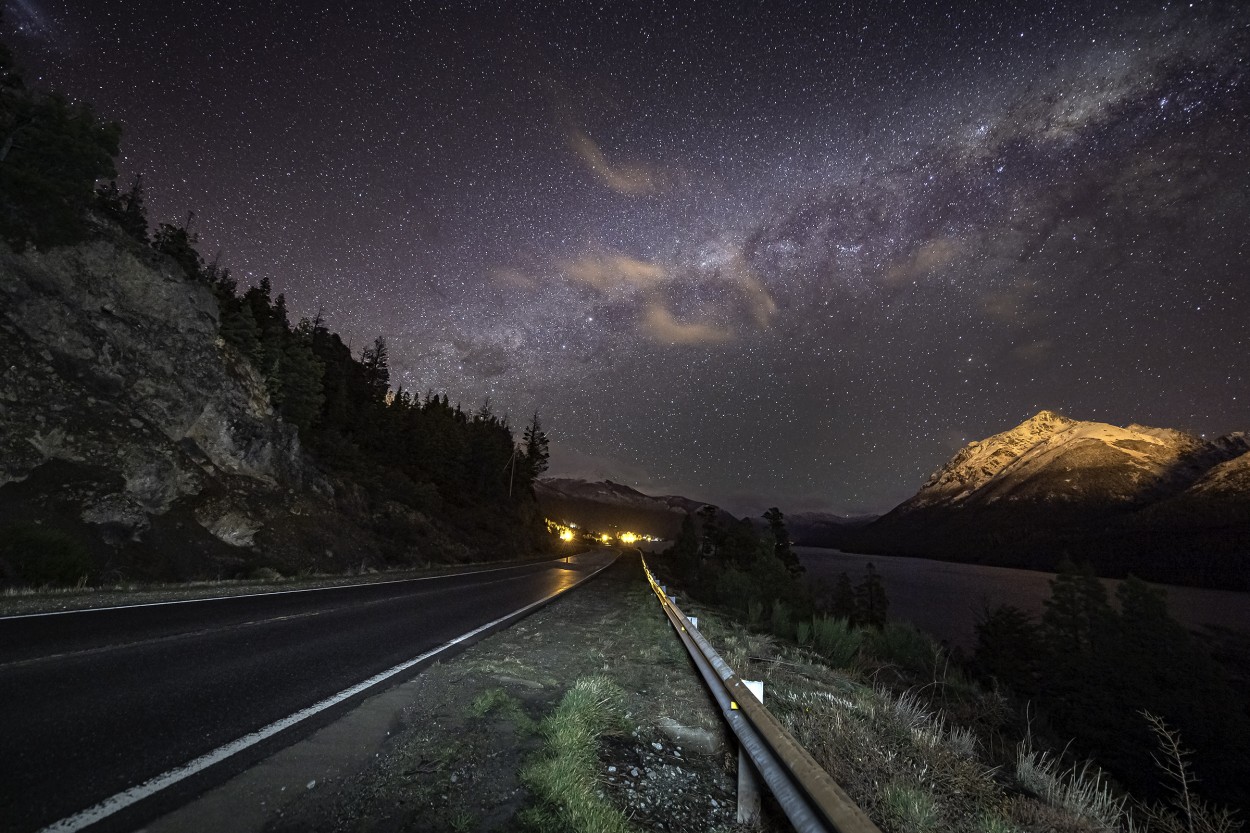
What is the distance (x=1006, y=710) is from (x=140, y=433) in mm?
26359

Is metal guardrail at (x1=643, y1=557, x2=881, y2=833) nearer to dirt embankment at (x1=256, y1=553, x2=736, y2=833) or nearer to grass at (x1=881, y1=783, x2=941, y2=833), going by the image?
dirt embankment at (x1=256, y1=553, x2=736, y2=833)

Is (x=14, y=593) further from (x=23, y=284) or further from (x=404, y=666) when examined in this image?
(x=23, y=284)

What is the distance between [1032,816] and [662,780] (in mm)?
2334

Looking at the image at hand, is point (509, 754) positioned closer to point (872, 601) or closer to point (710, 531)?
point (872, 601)

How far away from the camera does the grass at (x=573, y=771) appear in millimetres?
3098

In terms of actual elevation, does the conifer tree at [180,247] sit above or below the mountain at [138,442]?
above

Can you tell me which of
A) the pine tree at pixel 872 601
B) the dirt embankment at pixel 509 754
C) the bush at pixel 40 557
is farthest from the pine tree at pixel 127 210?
the pine tree at pixel 872 601

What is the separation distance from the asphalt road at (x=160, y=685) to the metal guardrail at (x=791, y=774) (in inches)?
134

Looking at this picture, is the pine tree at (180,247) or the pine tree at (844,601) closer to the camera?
the pine tree at (180,247)

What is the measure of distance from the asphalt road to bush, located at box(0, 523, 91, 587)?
16.5ft

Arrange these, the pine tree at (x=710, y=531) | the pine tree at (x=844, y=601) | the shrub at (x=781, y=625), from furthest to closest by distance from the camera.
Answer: the pine tree at (x=710, y=531)
the pine tree at (x=844, y=601)
the shrub at (x=781, y=625)

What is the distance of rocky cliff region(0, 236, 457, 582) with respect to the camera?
627 inches

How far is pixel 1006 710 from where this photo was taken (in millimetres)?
10484

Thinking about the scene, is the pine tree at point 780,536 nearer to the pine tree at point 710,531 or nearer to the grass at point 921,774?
the pine tree at point 710,531
